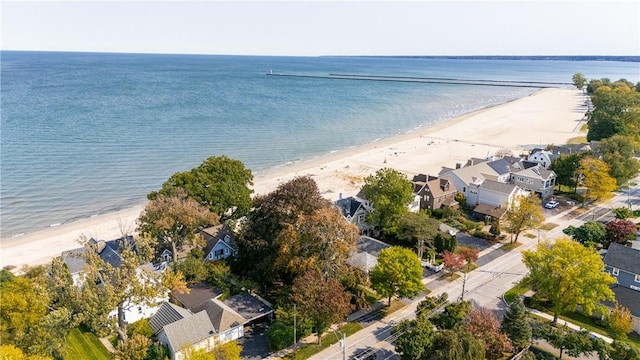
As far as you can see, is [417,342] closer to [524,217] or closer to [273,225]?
[273,225]

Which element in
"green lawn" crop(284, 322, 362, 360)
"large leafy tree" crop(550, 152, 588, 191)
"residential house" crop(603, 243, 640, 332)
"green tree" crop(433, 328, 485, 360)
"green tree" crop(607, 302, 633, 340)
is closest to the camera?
"green tree" crop(433, 328, 485, 360)

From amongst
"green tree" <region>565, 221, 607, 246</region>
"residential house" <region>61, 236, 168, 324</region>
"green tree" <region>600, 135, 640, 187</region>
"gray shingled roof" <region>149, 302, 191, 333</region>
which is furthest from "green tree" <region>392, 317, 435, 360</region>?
"green tree" <region>600, 135, 640, 187</region>

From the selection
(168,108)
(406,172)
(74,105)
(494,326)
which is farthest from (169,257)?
(74,105)

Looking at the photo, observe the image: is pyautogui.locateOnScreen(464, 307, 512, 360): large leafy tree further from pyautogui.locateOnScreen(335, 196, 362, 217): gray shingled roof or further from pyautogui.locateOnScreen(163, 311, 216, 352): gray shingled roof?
pyautogui.locateOnScreen(335, 196, 362, 217): gray shingled roof

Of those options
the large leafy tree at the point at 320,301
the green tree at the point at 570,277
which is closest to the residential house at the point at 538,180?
the green tree at the point at 570,277

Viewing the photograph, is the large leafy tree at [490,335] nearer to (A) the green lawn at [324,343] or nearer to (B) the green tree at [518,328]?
(B) the green tree at [518,328]

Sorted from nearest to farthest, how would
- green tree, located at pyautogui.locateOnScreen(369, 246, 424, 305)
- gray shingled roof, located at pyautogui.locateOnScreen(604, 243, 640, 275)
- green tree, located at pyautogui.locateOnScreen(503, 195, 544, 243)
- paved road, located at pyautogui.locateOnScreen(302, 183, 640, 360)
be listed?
paved road, located at pyautogui.locateOnScreen(302, 183, 640, 360)
green tree, located at pyautogui.locateOnScreen(369, 246, 424, 305)
gray shingled roof, located at pyautogui.locateOnScreen(604, 243, 640, 275)
green tree, located at pyautogui.locateOnScreen(503, 195, 544, 243)

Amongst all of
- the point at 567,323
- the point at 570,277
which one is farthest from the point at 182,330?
the point at 567,323
